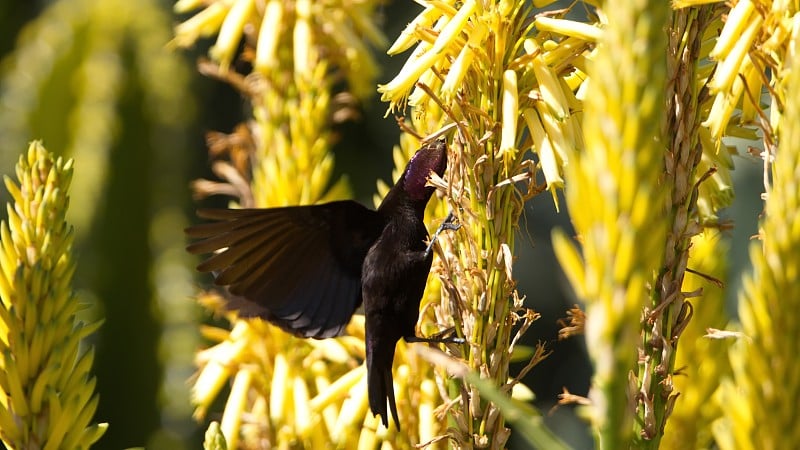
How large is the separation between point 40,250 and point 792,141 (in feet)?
1.92

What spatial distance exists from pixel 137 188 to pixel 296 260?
221 cm

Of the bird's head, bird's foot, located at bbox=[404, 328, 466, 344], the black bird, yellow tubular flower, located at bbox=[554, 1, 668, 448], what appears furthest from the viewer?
the black bird

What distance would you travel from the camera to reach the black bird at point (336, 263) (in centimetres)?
119

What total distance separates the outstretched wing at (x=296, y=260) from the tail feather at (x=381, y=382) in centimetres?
20

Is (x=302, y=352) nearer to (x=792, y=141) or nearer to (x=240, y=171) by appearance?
(x=240, y=171)

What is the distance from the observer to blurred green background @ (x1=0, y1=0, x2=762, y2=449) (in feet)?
10.8

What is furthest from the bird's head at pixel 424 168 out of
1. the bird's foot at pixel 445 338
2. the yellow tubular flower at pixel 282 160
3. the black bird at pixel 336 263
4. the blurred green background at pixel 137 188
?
the blurred green background at pixel 137 188

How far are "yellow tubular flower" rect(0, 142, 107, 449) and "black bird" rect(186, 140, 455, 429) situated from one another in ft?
1.18

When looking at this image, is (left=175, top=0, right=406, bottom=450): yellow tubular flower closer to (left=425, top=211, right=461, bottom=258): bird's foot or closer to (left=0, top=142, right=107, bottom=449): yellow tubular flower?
(left=425, top=211, right=461, bottom=258): bird's foot

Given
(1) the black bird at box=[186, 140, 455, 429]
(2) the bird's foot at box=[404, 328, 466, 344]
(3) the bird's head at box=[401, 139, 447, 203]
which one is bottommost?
(2) the bird's foot at box=[404, 328, 466, 344]

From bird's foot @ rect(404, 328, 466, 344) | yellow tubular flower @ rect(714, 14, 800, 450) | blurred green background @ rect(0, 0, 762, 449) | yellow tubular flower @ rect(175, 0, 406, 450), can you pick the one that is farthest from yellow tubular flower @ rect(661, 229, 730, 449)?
blurred green background @ rect(0, 0, 762, 449)

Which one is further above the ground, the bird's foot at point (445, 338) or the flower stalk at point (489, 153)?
the flower stalk at point (489, 153)

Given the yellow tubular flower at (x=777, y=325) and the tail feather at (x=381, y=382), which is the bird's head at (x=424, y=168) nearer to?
the tail feather at (x=381, y=382)

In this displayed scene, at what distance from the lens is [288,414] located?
132 cm
